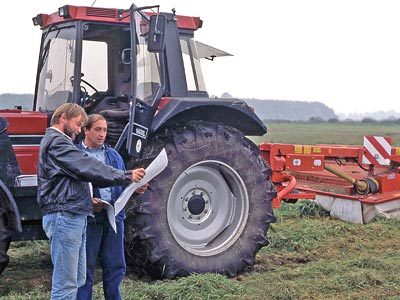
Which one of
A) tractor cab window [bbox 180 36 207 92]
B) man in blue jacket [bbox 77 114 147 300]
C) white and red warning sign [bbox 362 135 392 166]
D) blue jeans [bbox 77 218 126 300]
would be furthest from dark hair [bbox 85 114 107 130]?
white and red warning sign [bbox 362 135 392 166]

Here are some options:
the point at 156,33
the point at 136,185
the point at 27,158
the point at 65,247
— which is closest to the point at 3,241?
the point at 27,158

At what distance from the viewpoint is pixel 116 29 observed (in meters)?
6.55

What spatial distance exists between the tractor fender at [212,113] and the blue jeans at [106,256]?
1.47 meters

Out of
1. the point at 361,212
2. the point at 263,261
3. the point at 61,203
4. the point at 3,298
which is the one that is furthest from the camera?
the point at 361,212

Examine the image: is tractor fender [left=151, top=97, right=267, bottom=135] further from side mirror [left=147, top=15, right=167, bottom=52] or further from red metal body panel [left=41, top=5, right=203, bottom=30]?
red metal body panel [left=41, top=5, right=203, bottom=30]

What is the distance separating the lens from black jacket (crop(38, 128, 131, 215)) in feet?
14.0

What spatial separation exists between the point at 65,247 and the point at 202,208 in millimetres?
2424

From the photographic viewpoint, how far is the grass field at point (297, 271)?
5.64 meters

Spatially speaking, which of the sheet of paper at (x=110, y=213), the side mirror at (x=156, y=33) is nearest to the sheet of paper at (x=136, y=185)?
the sheet of paper at (x=110, y=213)

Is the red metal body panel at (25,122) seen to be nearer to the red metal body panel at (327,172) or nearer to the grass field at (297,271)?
the grass field at (297,271)

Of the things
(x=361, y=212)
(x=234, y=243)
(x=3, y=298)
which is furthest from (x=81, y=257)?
(x=361, y=212)

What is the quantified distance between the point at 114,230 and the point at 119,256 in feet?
0.85

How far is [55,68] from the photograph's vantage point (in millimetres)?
6629

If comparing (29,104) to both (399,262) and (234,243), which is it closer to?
(234,243)
